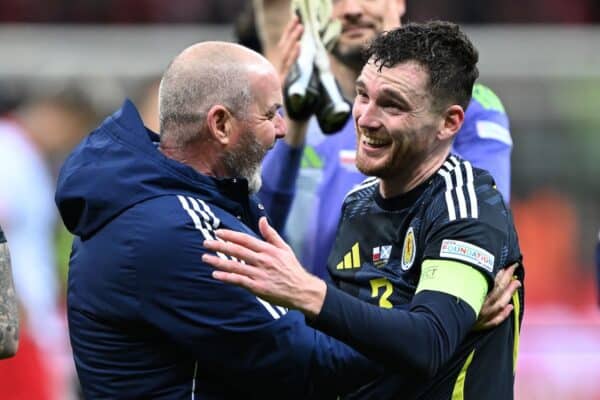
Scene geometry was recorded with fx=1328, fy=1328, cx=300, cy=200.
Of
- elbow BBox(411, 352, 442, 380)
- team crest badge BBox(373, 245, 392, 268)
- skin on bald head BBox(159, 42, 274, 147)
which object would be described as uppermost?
skin on bald head BBox(159, 42, 274, 147)

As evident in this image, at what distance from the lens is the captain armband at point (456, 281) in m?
3.29

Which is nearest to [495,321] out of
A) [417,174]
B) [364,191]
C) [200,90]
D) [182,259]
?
[417,174]

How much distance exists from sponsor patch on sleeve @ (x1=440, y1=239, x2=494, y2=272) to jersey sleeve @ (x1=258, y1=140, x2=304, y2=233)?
5.26 ft

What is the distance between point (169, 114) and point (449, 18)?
822 centimetres

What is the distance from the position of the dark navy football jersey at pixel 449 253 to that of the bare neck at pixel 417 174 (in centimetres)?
2

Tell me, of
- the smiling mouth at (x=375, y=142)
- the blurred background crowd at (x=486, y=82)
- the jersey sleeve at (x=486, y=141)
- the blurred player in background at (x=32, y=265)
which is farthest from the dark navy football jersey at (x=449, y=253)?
the blurred background crowd at (x=486, y=82)

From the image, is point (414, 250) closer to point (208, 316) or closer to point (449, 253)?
point (449, 253)

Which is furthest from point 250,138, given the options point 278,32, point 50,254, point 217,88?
point 50,254

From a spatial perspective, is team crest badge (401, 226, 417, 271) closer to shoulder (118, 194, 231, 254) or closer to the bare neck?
the bare neck

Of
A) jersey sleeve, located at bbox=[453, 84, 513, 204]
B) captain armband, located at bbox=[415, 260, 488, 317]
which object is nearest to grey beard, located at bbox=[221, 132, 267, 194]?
captain armband, located at bbox=[415, 260, 488, 317]

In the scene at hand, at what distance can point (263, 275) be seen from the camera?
3080 millimetres

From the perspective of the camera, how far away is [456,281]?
10.8ft

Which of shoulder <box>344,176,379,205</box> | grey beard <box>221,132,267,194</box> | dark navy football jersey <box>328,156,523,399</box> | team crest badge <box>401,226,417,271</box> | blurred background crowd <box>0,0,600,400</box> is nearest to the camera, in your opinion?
dark navy football jersey <box>328,156,523,399</box>

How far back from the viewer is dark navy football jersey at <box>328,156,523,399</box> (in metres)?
3.39
